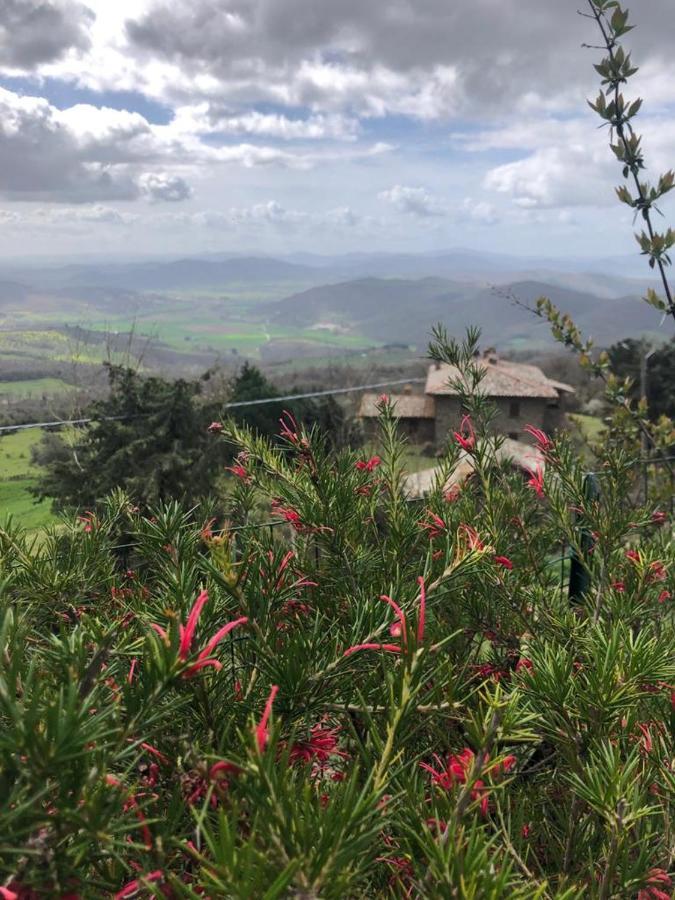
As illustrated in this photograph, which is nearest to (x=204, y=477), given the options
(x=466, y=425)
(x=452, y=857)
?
(x=466, y=425)

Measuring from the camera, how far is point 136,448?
16.5 meters

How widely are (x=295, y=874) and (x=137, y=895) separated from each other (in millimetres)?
278

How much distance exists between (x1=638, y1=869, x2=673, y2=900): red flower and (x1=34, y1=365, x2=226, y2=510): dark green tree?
15.0m

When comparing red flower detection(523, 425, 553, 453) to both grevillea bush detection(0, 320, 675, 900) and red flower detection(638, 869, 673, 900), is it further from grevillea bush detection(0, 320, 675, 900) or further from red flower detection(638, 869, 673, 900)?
red flower detection(638, 869, 673, 900)

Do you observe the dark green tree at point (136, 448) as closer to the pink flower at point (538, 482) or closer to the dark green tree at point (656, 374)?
the pink flower at point (538, 482)

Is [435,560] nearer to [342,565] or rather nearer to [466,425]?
[342,565]

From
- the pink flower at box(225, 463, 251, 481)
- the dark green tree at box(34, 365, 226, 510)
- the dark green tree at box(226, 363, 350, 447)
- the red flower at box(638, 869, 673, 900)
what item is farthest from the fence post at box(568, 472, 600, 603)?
the dark green tree at box(226, 363, 350, 447)

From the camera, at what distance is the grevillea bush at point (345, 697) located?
605 mm

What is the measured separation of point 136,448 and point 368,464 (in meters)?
15.8

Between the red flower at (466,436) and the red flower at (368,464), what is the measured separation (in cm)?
23

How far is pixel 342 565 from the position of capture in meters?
1.33

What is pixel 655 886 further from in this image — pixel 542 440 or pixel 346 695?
pixel 542 440

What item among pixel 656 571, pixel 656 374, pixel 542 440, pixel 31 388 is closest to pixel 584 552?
pixel 656 571

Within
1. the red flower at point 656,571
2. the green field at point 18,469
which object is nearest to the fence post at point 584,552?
the red flower at point 656,571
